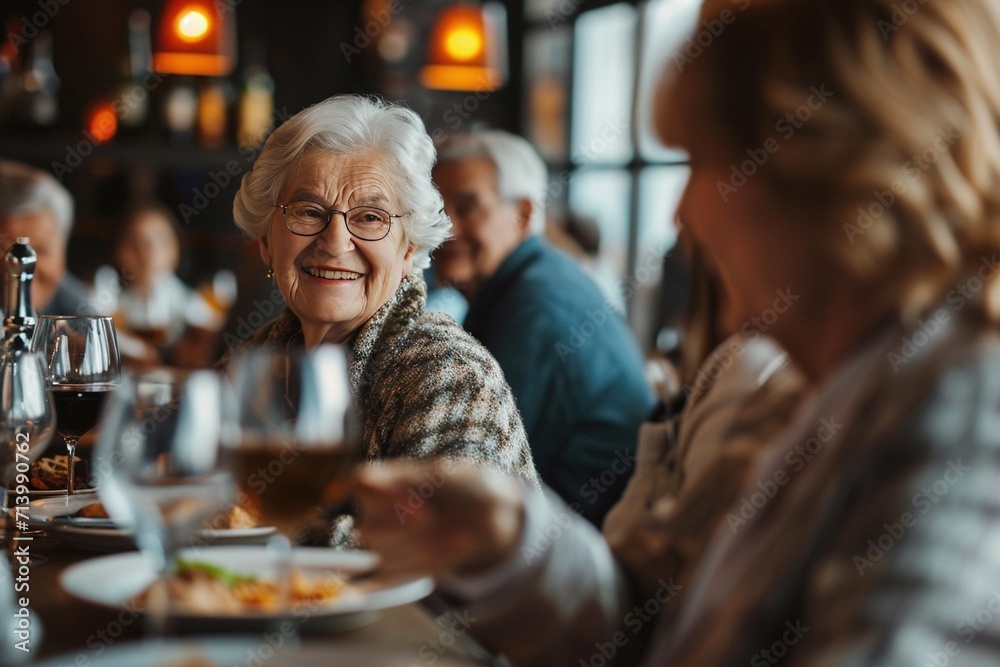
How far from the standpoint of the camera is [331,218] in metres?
1.74

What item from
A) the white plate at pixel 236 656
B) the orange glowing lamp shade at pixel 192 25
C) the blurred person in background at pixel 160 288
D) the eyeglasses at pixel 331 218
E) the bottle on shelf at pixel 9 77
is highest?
the orange glowing lamp shade at pixel 192 25

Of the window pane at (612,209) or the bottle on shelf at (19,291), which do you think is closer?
the bottle on shelf at (19,291)

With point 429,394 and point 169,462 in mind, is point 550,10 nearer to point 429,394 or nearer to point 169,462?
point 429,394

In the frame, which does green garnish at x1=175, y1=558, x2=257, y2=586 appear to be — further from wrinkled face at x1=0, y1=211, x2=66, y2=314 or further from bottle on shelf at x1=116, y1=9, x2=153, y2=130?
bottle on shelf at x1=116, y1=9, x2=153, y2=130

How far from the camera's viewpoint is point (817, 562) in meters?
0.76

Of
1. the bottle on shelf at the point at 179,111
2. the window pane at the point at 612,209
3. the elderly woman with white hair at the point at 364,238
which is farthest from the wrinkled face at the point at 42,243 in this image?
the bottle on shelf at the point at 179,111

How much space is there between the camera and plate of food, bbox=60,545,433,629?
0.93 m

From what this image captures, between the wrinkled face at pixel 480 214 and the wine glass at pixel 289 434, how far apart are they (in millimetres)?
2554

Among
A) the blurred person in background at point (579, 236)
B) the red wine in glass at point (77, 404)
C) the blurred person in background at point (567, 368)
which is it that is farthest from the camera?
the blurred person in background at point (579, 236)

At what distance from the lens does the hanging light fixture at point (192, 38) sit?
4.19m

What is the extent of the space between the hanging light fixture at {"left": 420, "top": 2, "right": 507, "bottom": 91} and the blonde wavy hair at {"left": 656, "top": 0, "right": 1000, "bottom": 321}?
140 inches

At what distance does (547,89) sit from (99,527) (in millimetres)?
5193

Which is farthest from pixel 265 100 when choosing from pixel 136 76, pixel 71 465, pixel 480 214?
pixel 71 465

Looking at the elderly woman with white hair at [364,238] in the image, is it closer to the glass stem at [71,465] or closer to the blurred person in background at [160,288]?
the glass stem at [71,465]
